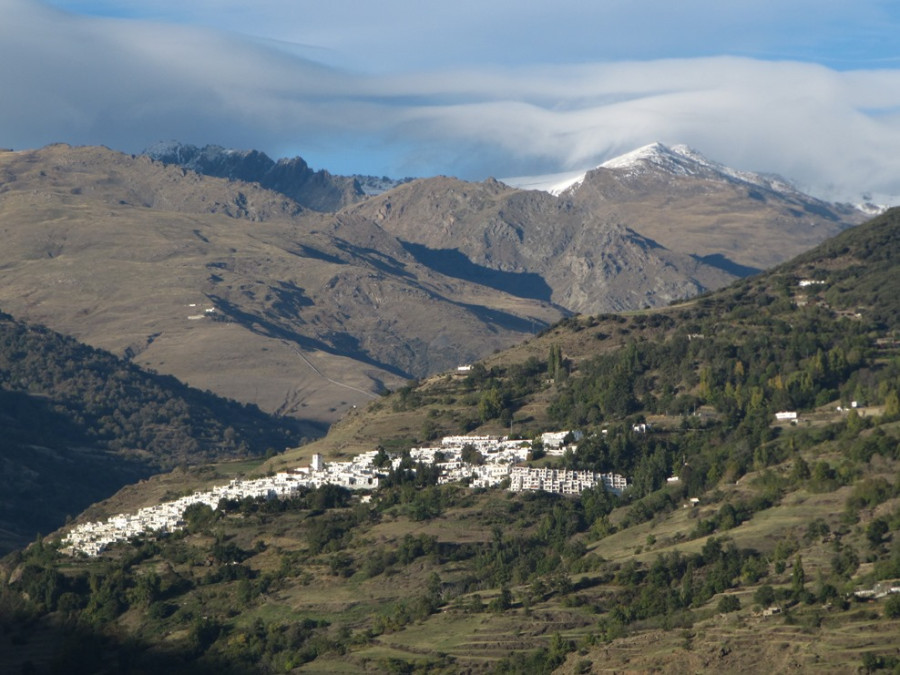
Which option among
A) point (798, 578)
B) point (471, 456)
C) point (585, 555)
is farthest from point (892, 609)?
point (471, 456)

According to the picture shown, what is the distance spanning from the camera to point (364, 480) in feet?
549

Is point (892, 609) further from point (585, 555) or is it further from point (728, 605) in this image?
point (585, 555)

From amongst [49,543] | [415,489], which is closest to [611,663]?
[415,489]

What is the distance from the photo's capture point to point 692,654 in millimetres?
107938

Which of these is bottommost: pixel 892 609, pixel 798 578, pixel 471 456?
pixel 471 456

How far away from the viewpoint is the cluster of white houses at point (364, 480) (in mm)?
163250

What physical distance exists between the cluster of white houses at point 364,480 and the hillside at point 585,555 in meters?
2.39

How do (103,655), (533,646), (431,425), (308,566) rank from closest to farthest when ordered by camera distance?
(533,646) < (103,655) < (308,566) < (431,425)

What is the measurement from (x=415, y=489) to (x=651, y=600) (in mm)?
46976

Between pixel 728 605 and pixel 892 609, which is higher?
pixel 892 609

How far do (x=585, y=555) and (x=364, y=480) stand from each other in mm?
32575

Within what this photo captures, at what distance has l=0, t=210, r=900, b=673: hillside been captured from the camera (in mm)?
114375

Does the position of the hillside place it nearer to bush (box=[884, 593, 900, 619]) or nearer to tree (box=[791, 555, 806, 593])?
bush (box=[884, 593, 900, 619])

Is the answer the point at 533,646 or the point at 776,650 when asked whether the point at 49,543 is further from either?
the point at 776,650
